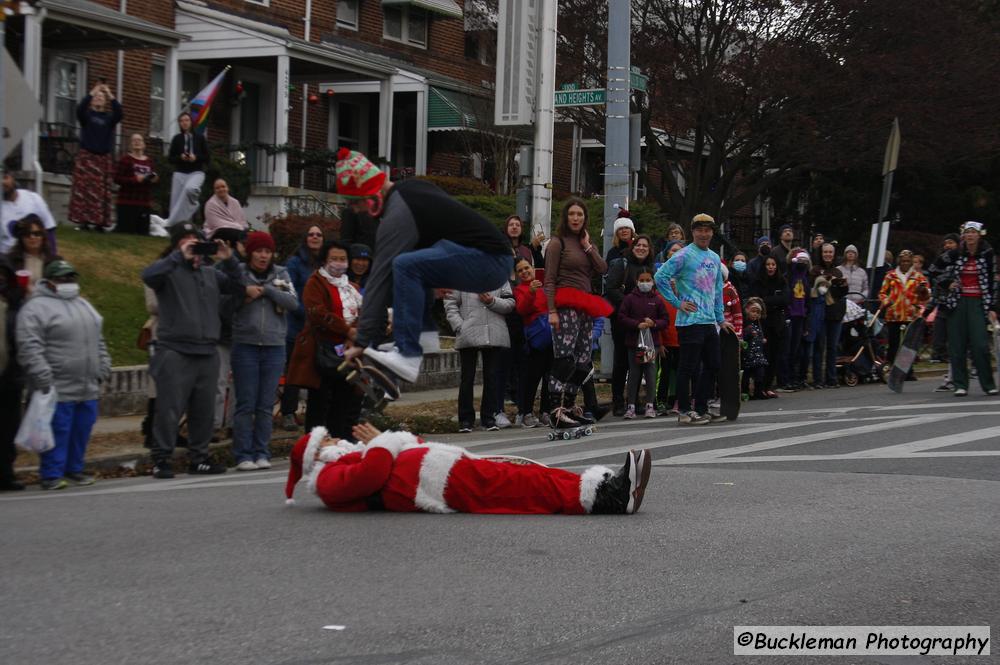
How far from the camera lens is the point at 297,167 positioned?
30.3 metres

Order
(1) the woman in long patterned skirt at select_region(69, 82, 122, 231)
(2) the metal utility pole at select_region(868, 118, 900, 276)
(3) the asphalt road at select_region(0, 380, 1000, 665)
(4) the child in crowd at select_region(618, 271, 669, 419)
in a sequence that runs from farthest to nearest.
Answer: (2) the metal utility pole at select_region(868, 118, 900, 276), (1) the woman in long patterned skirt at select_region(69, 82, 122, 231), (4) the child in crowd at select_region(618, 271, 669, 419), (3) the asphalt road at select_region(0, 380, 1000, 665)

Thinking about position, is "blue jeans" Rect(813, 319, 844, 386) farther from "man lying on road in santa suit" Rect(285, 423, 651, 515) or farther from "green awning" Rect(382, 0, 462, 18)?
"green awning" Rect(382, 0, 462, 18)

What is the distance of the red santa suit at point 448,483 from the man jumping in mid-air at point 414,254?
34.8 inches

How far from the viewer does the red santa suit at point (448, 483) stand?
7871 mm

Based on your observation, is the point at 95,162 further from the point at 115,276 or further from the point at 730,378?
the point at 730,378

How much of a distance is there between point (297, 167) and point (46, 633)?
2569 cm

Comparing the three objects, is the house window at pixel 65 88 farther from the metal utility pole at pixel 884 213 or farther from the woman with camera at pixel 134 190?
the metal utility pole at pixel 884 213

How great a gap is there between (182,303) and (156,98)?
65.4 ft

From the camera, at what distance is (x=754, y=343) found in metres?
17.8

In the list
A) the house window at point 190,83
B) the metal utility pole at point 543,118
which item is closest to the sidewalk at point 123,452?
the metal utility pole at point 543,118

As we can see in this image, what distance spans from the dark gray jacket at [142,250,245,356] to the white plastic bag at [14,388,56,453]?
1287 mm

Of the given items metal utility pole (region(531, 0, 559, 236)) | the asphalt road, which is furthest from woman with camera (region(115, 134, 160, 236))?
the asphalt road

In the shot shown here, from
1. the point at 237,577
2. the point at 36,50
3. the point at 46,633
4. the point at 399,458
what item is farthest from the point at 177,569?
the point at 36,50

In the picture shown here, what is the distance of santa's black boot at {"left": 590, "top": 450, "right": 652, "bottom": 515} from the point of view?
7777 mm
